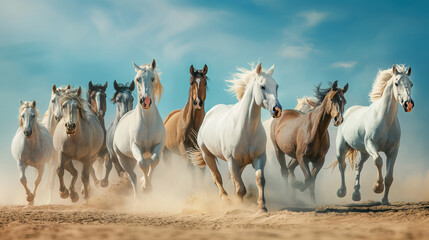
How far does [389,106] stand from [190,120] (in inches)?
165

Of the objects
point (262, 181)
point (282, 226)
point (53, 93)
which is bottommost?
point (282, 226)

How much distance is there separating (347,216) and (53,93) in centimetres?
711

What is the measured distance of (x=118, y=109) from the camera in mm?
12594

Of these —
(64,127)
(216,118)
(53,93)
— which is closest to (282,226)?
(216,118)

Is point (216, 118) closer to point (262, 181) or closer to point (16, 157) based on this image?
point (262, 181)

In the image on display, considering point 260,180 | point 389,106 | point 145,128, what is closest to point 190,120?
point 145,128

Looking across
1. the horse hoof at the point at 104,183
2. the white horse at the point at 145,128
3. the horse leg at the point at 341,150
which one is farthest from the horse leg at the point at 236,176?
the horse hoof at the point at 104,183

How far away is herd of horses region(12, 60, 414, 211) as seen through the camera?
870cm

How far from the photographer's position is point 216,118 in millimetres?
9836

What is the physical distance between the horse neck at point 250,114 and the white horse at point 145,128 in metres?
2.03

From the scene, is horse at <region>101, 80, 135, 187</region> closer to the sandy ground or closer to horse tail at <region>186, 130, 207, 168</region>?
horse tail at <region>186, 130, 207, 168</region>

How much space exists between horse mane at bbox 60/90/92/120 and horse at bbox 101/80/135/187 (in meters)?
0.97

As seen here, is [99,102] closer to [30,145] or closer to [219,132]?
[30,145]

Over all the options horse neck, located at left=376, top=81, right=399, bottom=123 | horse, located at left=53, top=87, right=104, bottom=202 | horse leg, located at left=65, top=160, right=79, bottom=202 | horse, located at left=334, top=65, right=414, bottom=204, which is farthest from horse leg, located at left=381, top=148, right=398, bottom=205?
horse leg, located at left=65, top=160, right=79, bottom=202
